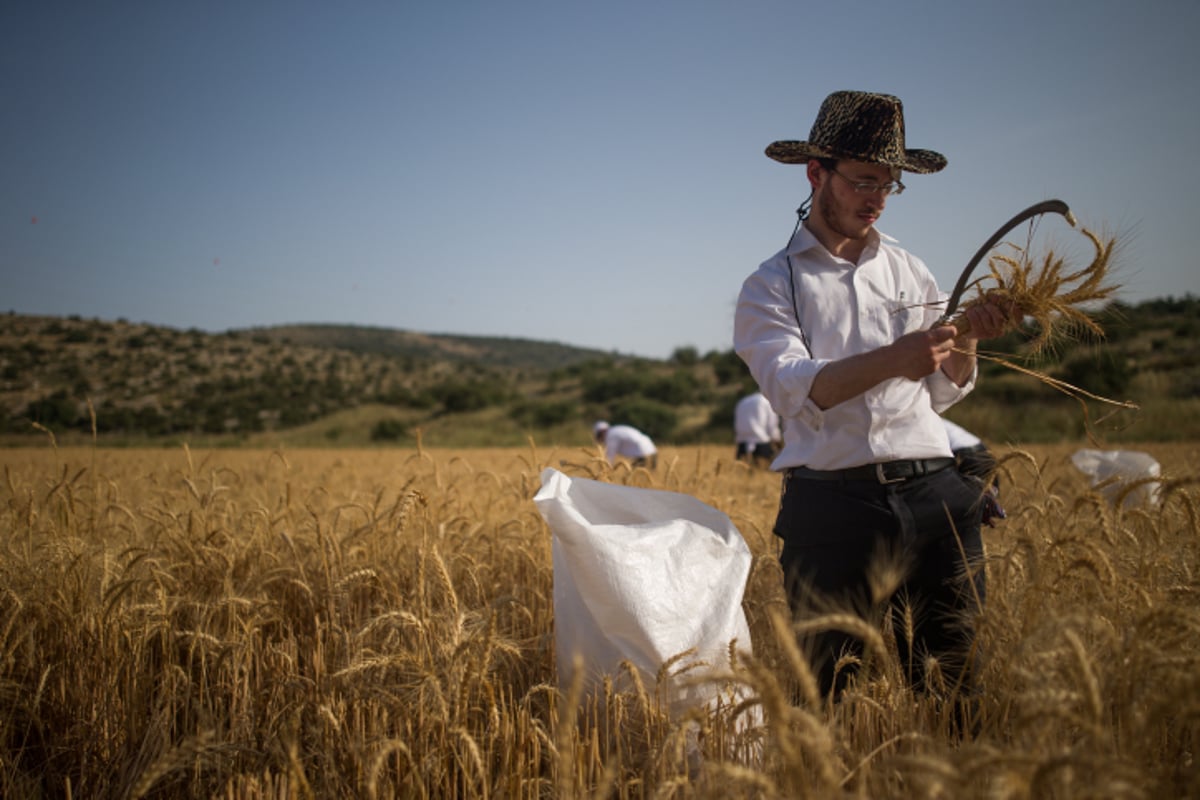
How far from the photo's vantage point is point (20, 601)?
2.27 meters

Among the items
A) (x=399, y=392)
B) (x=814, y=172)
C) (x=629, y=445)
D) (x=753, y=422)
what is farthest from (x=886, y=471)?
(x=399, y=392)

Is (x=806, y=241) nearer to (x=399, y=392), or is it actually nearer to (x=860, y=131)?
(x=860, y=131)

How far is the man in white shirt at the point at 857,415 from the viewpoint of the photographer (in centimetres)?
195

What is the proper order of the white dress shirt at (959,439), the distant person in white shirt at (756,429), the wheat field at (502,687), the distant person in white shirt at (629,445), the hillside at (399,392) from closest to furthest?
1. the wheat field at (502,687)
2. the white dress shirt at (959,439)
3. the distant person in white shirt at (629,445)
4. the distant person in white shirt at (756,429)
5. the hillside at (399,392)

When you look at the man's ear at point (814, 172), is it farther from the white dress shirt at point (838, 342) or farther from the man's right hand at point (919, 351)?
the man's right hand at point (919, 351)

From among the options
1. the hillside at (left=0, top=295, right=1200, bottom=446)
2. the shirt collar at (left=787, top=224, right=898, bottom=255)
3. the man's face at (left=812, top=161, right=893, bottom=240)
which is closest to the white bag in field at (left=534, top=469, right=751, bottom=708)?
the shirt collar at (left=787, top=224, right=898, bottom=255)

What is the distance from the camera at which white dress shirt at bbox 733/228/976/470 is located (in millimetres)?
1962

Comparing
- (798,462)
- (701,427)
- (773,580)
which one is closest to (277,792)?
(798,462)

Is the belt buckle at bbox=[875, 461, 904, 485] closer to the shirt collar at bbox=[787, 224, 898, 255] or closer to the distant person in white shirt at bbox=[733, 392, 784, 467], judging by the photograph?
the shirt collar at bbox=[787, 224, 898, 255]

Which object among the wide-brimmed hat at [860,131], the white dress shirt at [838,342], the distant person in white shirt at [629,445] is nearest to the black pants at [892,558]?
the white dress shirt at [838,342]

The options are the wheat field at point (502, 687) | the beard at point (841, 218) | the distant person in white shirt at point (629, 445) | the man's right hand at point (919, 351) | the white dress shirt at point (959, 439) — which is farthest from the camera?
the distant person in white shirt at point (629, 445)

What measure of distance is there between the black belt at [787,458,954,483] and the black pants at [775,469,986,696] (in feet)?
0.05

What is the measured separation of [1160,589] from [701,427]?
93.5 ft

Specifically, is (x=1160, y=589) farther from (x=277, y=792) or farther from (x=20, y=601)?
(x=20, y=601)
